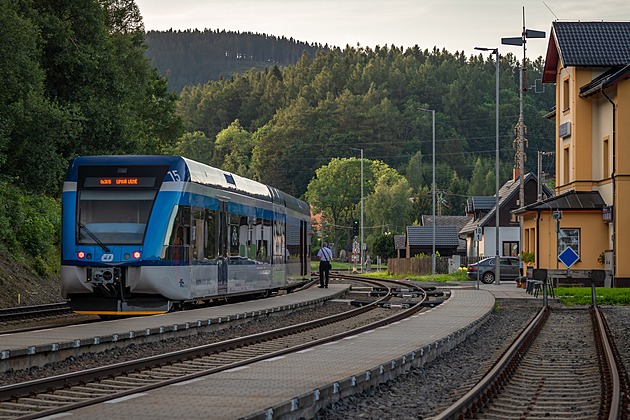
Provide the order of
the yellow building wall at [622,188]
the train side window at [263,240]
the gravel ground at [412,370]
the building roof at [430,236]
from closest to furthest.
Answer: the gravel ground at [412,370], the train side window at [263,240], the yellow building wall at [622,188], the building roof at [430,236]

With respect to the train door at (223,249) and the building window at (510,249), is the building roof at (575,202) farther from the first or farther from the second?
the building window at (510,249)

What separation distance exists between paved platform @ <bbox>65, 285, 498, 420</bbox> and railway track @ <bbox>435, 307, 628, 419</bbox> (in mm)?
1289

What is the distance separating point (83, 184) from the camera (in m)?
21.6

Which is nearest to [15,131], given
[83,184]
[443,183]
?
[83,184]

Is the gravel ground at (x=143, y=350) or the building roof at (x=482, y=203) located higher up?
the building roof at (x=482, y=203)

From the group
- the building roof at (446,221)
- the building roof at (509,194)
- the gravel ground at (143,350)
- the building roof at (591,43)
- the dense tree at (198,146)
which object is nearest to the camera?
the gravel ground at (143,350)

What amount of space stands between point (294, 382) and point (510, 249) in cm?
7460

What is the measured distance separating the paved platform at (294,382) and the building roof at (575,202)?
85.4ft

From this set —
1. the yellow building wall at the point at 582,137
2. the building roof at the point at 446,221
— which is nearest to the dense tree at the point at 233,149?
the building roof at the point at 446,221

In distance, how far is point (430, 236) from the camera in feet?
346

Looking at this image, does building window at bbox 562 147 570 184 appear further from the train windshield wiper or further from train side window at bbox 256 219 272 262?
the train windshield wiper

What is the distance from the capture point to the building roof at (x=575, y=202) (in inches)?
1748

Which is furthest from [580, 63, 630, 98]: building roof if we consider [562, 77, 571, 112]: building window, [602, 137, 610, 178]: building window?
[562, 77, 571, 112]: building window

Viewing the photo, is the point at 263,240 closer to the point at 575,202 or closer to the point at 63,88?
the point at 63,88
